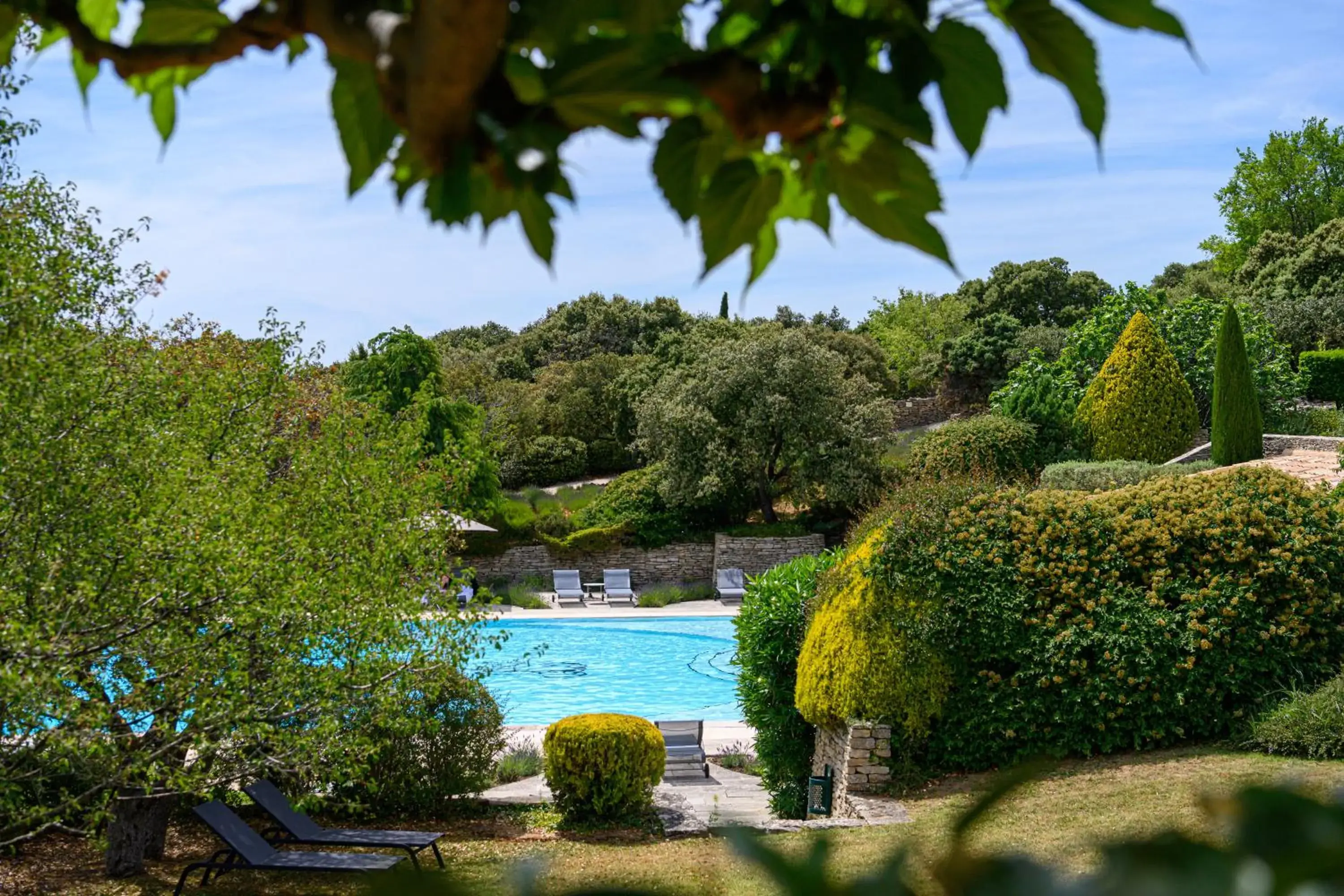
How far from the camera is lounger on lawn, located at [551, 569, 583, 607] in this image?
23672 mm

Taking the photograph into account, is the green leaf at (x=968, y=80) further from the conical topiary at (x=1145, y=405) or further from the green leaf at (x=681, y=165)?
the conical topiary at (x=1145, y=405)

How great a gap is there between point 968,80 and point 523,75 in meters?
0.38

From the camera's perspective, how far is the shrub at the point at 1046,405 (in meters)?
23.3

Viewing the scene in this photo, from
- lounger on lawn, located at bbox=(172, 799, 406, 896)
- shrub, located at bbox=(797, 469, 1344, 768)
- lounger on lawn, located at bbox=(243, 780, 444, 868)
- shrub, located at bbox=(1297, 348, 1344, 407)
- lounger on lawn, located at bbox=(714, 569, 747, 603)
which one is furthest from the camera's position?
shrub, located at bbox=(1297, 348, 1344, 407)

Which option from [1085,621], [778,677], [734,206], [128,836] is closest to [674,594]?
[778,677]

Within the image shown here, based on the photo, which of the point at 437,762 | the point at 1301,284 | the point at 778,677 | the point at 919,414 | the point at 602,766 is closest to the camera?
the point at 602,766

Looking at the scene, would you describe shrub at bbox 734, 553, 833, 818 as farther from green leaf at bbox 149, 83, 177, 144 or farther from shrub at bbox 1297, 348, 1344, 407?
shrub at bbox 1297, 348, 1344, 407

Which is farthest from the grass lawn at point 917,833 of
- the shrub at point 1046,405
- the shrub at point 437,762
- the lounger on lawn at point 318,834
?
the shrub at point 1046,405

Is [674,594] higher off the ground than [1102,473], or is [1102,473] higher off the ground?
[1102,473]

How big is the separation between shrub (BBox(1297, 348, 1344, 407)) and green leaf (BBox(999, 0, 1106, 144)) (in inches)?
1270

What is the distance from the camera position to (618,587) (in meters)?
24.7

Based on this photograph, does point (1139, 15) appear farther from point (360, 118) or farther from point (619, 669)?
point (619, 669)

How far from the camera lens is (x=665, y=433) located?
2655cm

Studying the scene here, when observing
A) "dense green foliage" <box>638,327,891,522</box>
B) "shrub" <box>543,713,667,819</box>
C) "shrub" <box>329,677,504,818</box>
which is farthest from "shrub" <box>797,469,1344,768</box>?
"dense green foliage" <box>638,327,891,522</box>
